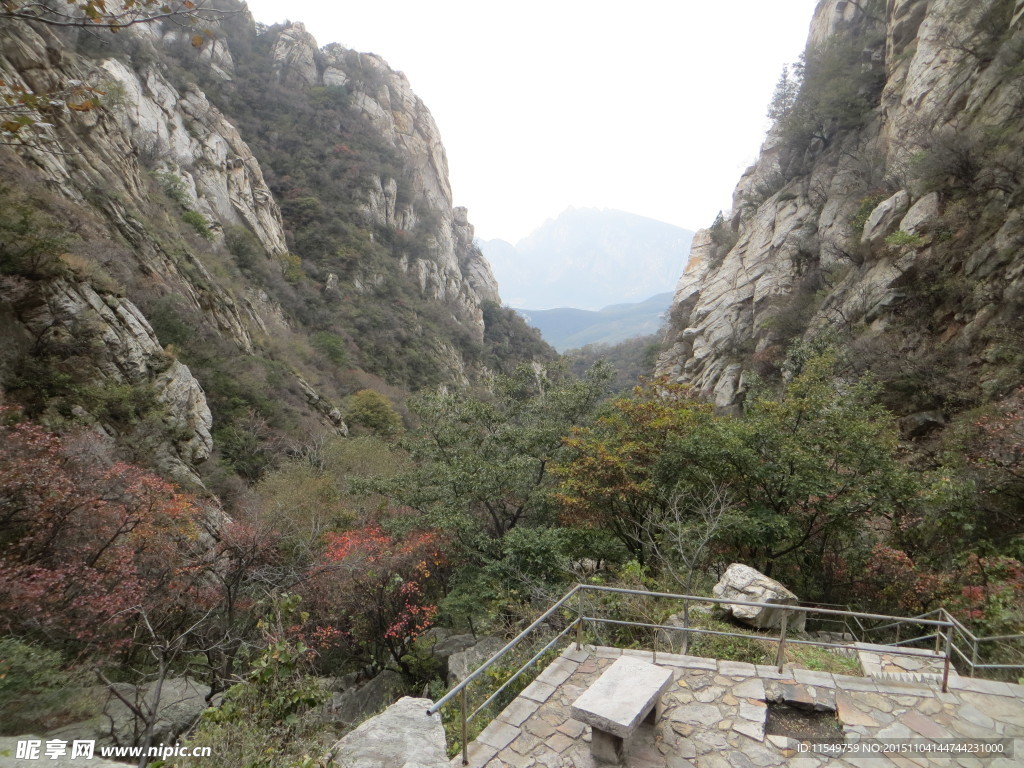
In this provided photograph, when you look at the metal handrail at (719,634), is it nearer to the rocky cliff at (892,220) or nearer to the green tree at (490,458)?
the green tree at (490,458)

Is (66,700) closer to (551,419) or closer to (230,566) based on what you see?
(230,566)

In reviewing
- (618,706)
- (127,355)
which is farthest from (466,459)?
(127,355)

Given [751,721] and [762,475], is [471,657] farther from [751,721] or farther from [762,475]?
[762,475]

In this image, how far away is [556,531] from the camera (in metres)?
10.5

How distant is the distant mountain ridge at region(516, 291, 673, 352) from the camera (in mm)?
159125

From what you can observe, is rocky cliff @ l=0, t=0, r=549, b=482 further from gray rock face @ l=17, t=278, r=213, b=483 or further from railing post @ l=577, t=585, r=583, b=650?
railing post @ l=577, t=585, r=583, b=650

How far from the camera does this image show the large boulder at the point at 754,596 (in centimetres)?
718

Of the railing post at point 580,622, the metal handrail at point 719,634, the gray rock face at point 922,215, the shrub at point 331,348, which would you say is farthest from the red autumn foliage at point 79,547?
the shrub at point 331,348

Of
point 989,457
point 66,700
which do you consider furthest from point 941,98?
point 66,700

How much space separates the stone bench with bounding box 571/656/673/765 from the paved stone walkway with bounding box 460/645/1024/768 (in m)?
0.18

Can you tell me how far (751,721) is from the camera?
4.54 m

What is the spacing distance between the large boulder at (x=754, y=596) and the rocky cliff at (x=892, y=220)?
734 cm

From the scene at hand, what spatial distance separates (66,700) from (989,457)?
13843 millimetres

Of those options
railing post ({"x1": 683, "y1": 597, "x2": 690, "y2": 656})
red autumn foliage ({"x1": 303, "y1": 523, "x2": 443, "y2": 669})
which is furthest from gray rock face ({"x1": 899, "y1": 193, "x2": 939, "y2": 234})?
red autumn foliage ({"x1": 303, "y1": 523, "x2": 443, "y2": 669})
